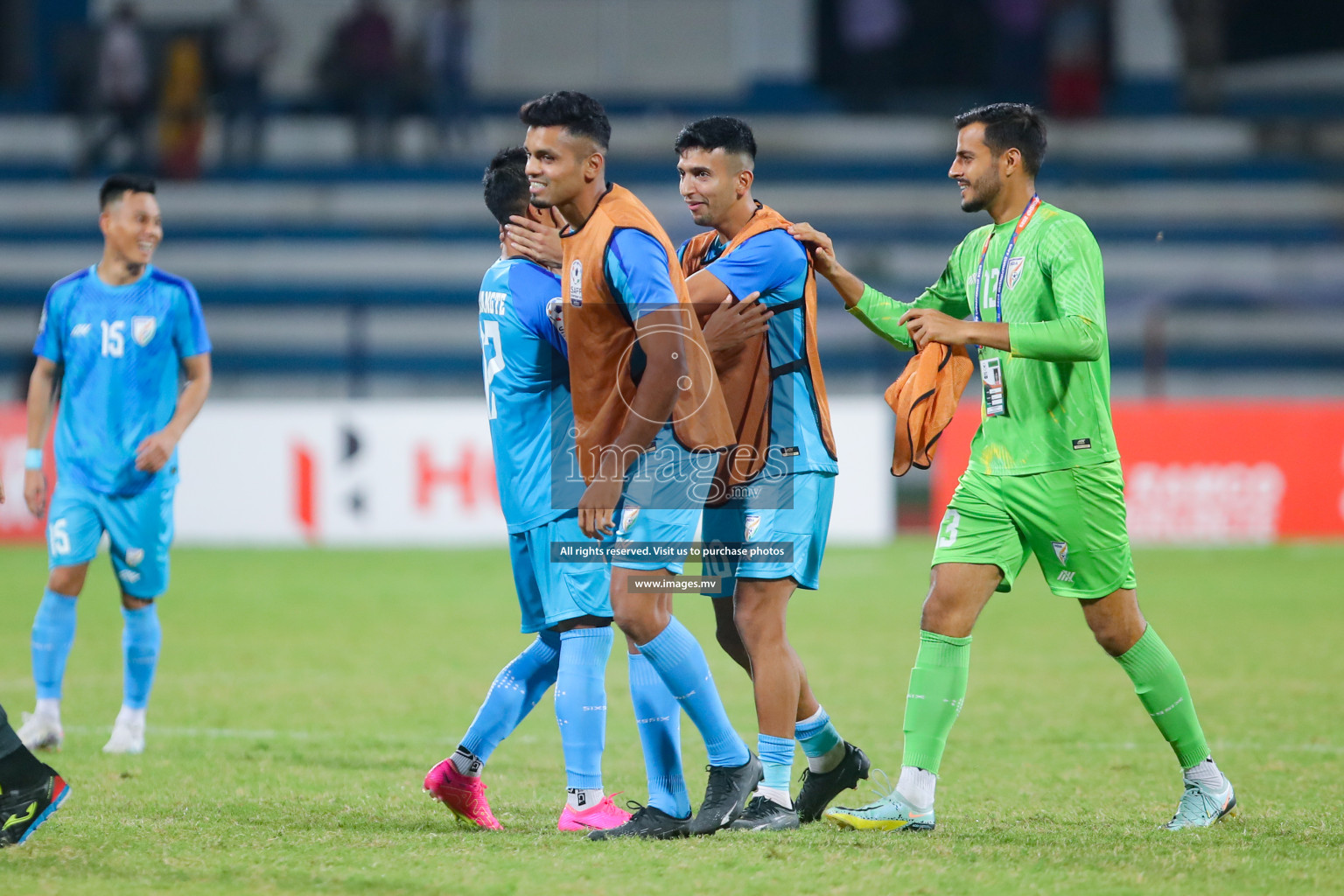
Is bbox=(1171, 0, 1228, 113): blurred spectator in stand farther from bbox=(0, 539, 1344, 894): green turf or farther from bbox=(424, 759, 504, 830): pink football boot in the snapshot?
bbox=(424, 759, 504, 830): pink football boot

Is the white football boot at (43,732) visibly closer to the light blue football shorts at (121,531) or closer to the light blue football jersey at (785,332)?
the light blue football shorts at (121,531)

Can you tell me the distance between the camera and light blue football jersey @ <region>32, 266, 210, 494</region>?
6.73 m

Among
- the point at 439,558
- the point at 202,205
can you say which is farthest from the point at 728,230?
the point at 202,205

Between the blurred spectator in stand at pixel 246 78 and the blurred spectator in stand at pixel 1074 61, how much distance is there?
12.3 metres

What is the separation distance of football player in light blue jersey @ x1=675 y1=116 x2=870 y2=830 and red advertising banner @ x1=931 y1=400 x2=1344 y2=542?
10.0m

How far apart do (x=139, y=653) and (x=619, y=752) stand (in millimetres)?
2201

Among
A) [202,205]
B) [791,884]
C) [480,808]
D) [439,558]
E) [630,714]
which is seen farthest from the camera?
[202,205]

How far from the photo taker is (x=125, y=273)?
6883mm

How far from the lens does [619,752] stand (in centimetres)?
639

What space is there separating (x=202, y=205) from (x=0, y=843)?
18880mm

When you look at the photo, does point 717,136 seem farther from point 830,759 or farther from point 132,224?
point 132,224

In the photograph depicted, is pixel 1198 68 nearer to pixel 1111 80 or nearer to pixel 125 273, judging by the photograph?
pixel 1111 80

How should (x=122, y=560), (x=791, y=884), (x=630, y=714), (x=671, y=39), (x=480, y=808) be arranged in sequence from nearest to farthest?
1. (x=791, y=884)
2. (x=480, y=808)
3. (x=122, y=560)
4. (x=630, y=714)
5. (x=671, y=39)

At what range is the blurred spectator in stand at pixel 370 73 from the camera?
21.8m
